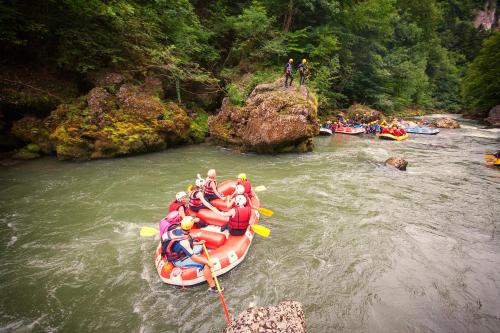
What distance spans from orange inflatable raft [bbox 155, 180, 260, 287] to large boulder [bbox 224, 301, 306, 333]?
5.67ft

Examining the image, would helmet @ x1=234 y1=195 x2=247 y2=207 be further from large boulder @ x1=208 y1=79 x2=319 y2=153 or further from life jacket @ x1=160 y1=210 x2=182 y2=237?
large boulder @ x1=208 y1=79 x2=319 y2=153

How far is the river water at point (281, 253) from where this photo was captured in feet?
11.8

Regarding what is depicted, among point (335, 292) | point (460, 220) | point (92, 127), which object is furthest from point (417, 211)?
point (92, 127)

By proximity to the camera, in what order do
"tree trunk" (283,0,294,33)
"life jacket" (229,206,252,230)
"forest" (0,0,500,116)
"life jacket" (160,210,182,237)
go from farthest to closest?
"tree trunk" (283,0,294,33), "forest" (0,0,500,116), "life jacket" (229,206,252,230), "life jacket" (160,210,182,237)

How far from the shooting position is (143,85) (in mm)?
12320

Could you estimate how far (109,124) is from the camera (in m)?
10.3

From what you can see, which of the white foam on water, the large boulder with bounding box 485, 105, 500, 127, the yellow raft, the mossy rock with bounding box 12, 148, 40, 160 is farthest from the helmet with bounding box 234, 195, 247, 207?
the large boulder with bounding box 485, 105, 500, 127

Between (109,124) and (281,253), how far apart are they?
29.1 ft

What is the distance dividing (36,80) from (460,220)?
14.9 meters

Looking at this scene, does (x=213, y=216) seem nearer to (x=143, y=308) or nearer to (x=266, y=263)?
(x=266, y=263)

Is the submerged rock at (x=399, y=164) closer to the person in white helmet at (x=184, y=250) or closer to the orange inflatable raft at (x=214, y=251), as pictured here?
the orange inflatable raft at (x=214, y=251)

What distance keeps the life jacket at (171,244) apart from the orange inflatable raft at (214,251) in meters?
0.12

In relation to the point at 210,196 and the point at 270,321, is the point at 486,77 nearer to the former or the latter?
the point at 210,196

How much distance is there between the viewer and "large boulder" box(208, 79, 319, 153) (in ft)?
36.8
